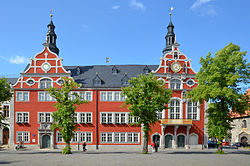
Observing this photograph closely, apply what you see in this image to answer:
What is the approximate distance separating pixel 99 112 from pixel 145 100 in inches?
504

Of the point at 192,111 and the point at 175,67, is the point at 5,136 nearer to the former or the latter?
the point at 175,67

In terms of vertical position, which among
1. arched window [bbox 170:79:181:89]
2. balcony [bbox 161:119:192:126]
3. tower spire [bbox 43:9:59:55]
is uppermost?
tower spire [bbox 43:9:59:55]

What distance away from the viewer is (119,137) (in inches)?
1607

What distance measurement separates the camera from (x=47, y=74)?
41188 millimetres

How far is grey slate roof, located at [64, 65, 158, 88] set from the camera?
4253 cm

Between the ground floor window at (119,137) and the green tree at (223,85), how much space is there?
536 inches

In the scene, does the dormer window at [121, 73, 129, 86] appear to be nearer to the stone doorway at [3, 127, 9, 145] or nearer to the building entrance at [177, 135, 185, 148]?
the building entrance at [177, 135, 185, 148]

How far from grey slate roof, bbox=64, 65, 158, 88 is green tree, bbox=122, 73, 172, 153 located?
10.8 metres

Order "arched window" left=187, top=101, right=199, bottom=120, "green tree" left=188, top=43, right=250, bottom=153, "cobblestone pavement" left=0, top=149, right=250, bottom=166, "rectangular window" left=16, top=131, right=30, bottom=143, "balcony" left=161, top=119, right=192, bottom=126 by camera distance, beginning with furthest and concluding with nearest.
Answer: "arched window" left=187, top=101, right=199, bottom=120, "rectangular window" left=16, top=131, right=30, bottom=143, "balcony" left=161, top=119, right=192, bottom=126, "green tree" left=188, top=43, right=250, bottom=153, "cobblestone pavement" left=0, top=149, right=250, bottom=166

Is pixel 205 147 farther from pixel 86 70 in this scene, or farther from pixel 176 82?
pixel 86 70

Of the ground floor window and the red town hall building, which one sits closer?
the red town hall building

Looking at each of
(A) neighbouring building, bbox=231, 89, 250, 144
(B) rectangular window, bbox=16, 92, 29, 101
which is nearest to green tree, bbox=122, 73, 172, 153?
(B) rectangular window, bbox=16, 92, 29, 101

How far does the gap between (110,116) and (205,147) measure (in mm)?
17063

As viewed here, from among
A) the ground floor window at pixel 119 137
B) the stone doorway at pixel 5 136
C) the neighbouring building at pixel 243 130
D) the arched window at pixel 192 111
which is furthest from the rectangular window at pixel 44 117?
the neighbouring building at pixel 243 130
